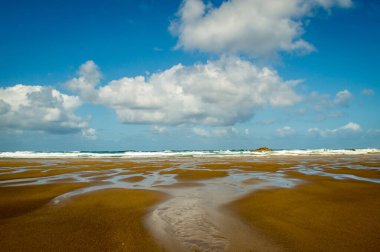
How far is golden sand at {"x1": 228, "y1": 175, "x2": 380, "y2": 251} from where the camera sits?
13.9ft

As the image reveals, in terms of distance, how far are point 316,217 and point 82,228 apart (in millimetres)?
4984

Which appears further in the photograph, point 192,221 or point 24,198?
point 24,198

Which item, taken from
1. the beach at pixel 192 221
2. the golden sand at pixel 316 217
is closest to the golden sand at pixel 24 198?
the beach at pixel 192 221

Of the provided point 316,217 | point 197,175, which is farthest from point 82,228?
point 197,175

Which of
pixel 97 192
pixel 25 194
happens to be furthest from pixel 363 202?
pixel 25 194

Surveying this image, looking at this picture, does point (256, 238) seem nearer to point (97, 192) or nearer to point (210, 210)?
point (210, 210)

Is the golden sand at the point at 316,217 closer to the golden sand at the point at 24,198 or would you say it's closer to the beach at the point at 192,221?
the beach at the point at 192,221

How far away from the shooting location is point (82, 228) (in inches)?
198

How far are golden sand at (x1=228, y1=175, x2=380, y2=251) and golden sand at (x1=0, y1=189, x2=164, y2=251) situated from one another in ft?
7.91

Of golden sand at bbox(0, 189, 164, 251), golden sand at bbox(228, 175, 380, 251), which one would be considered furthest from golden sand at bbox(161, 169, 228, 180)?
golden sand at bbox(0, 189, 164, 251)

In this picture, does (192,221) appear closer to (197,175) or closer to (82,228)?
(82,228)

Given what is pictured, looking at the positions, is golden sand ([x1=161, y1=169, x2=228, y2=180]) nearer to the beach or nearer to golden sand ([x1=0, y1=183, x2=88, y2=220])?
the beach

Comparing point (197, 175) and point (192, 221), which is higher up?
point (197, 175)

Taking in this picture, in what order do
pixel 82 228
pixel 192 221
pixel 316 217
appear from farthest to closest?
1. pixel 316 217
2. pixel 192 221
3. pixel 82 228
